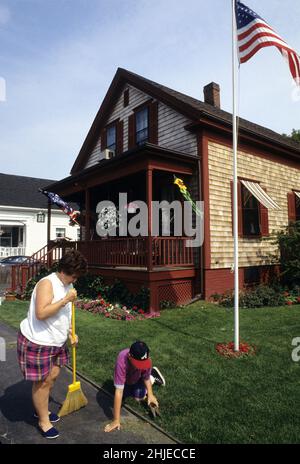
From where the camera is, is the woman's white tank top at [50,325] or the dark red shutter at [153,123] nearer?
the woman's white tank top at [50,325]

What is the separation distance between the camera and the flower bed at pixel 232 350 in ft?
18.4

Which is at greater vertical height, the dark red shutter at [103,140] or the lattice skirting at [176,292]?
the dark red shutter at [103,140]

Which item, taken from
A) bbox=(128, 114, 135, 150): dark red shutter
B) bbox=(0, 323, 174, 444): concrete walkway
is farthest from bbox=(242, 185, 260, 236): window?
bbox=(0, 323, 174, 444): concrete walkway

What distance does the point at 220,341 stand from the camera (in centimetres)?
637

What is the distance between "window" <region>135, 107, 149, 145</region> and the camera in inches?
535

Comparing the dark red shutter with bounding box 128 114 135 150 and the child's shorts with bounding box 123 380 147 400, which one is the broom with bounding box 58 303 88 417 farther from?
the dark red shutter with bounding box 128 114 135 150

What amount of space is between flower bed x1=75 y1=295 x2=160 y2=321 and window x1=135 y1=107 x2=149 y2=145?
22.2 ft

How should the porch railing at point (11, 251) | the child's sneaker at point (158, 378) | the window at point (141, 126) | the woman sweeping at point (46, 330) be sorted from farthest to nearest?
the porch railing at point (11, 251) → the window at point (141, 126) → the child's sneaker at point (158, 378) → the woman sweeping at point (46, 330)

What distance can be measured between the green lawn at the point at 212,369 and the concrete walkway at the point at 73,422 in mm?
248

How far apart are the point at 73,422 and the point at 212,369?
2229 mm

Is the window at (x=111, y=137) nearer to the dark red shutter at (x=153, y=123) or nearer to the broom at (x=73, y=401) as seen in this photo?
the dark red shutter at (x=153, y=123)

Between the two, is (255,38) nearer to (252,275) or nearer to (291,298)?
(291,298)

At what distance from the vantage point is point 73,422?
3.62 meters

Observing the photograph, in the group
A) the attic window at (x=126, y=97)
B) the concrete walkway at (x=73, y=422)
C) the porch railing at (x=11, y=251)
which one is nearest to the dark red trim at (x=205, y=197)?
the attic window at (x=126, y=97)
